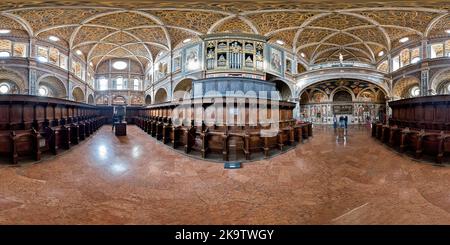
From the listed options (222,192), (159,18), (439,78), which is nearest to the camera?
(222,192)

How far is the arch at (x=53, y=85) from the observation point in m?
10.4

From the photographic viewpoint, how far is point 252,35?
5793 mm

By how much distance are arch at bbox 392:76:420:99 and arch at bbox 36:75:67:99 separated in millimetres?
22155

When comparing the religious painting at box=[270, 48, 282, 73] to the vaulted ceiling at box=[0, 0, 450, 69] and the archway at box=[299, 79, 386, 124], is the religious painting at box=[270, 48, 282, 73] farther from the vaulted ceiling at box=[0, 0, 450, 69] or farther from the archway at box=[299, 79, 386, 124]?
the archway at box=[299, 79, 386, 124]

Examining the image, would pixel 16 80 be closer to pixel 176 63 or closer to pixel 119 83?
pixel 119 83

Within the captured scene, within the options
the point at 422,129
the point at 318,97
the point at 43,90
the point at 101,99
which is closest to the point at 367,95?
the point at 318,97

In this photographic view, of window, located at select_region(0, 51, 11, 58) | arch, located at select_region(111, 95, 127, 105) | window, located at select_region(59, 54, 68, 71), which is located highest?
window, located at select_region(0, 51, 11, 58)

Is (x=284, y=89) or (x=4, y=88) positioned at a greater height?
(x=284, y=89)

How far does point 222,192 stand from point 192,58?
454 cm

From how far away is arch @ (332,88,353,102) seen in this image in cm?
1720

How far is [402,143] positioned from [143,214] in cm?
611

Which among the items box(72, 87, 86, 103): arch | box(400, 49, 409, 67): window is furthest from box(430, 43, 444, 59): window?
box(72, 87, 86, 103): arch

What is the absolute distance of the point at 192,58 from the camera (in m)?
5.66
